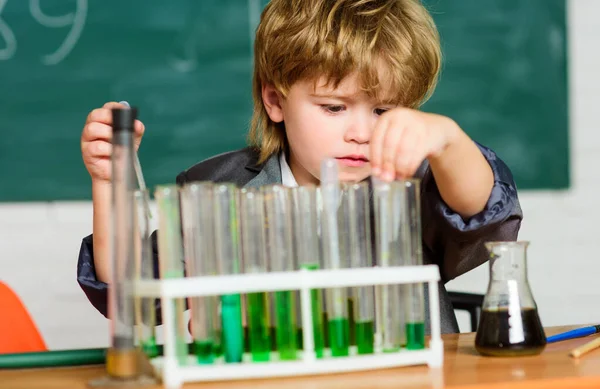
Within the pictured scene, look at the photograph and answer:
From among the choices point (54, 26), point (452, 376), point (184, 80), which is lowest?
point (452, 376)

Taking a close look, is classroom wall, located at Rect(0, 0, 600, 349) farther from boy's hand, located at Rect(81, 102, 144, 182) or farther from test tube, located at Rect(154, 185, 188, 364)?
test tube, located at Rect(154, 185, 188, 364)

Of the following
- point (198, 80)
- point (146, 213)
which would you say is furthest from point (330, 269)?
point (198, 80)

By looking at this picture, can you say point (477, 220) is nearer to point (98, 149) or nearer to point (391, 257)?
point (391, 257)

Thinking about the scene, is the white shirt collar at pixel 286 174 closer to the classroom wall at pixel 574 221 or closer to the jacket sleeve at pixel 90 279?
the jacket sleeve at pixel 90 279

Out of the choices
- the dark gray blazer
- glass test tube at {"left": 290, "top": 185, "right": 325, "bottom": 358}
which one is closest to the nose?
the dark gray blazer

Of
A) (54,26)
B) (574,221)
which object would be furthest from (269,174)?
(574,221)

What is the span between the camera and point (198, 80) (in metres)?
2.49

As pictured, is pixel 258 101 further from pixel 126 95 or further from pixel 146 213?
pixel 126 95

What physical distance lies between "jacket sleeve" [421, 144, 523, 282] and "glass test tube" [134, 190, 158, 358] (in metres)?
0.43

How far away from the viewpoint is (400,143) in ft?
3.01

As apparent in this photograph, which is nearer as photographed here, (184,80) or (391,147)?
(391,147)

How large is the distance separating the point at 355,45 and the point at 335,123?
13cm

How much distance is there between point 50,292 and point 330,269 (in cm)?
173

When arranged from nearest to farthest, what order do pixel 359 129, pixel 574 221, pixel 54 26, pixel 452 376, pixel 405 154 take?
pixel 452 376
pixel 405 154
pixel 359 129
pixel 54 26
pixel 574 221
